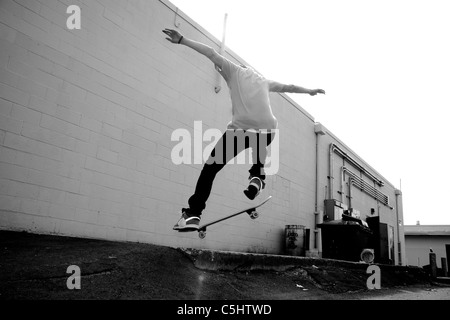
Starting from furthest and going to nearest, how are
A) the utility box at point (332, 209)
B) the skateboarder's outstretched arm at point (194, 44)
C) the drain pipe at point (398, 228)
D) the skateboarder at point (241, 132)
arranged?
the drain pipe at point (398, 228) → the utility box at point (332, 209) → the skateboarder at point (241, 132) → the skateboarder's outstretched arm at point (194, 44)

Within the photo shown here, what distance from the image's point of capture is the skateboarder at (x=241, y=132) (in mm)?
3156

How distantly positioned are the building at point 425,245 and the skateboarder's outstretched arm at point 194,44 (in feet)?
87.9

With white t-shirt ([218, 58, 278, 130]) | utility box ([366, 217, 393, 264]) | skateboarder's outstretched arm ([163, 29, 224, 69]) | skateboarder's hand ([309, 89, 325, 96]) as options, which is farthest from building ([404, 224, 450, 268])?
skateboarder's outstretched arm ([163, 29, 224, 69])

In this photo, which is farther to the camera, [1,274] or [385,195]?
[385,195]

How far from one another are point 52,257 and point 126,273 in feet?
2.34

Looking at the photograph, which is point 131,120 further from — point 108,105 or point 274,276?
point 274,276

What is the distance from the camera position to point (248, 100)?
10.5ft

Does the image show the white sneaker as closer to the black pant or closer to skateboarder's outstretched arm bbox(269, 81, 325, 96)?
the black pant

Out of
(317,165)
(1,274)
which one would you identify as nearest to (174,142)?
(1,274)

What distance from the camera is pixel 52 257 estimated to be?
10.2ft

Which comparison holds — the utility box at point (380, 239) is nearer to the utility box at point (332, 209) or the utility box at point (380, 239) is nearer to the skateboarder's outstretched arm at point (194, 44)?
the utility box at point (332, 209)

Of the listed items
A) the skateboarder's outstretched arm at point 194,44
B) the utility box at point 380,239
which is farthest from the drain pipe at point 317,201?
the skateboarder's outstretched arm at point 194,44

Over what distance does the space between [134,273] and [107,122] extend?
237 centimetres

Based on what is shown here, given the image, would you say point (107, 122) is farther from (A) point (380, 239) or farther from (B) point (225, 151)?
(A) point (380, 239)
